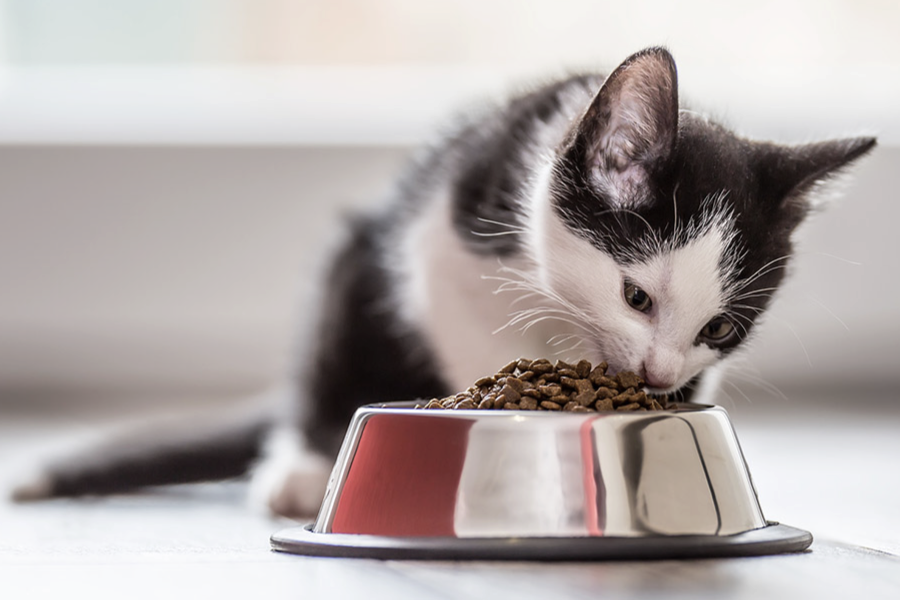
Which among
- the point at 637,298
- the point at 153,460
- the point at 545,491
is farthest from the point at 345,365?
the point at 545,491

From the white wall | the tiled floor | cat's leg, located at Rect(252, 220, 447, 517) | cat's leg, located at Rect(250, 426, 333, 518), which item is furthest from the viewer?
the white wall

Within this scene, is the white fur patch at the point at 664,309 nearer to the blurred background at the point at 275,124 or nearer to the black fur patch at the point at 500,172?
the black fur patch at the point at 500,172

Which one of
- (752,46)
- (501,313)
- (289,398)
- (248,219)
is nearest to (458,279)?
(501,313)

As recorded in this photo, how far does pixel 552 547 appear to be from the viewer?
1.05m

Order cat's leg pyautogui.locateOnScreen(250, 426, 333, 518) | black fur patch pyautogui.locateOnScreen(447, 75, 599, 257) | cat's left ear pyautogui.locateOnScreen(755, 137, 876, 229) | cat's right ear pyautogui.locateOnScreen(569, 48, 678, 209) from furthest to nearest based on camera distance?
cat's leg pyautogui.locateOnScreen(250, 426, 333, 518), black fur patch pyautogui.locateOnScreen(447, 75, 599, 257), cat's left ear pyautogui.locateOnScreen(755, 137, 876, 229), cat's right ear pyautogui.locateOnScreen(569, 48, 678, 209)

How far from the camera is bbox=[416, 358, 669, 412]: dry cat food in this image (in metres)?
1.17

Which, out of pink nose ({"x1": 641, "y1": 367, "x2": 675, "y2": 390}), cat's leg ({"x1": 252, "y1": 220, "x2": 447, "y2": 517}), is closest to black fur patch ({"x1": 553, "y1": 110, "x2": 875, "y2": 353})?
pink nose ({"x1": 641, "y1": 367, "x2": 675, "y2": 390})

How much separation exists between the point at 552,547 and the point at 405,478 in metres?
0.17

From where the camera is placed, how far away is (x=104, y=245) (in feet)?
12.0

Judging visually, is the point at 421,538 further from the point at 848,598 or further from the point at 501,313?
the point at 501,313

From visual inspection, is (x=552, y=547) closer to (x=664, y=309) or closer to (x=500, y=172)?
(x=664, y=309)

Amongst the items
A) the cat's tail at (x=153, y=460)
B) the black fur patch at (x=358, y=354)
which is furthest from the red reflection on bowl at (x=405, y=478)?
the cat's tail at (x=153, y=460)

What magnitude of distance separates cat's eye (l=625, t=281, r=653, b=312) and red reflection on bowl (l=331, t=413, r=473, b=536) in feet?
1.27

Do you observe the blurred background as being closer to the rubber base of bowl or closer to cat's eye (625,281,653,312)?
cat's eye (625,281,653,312)
